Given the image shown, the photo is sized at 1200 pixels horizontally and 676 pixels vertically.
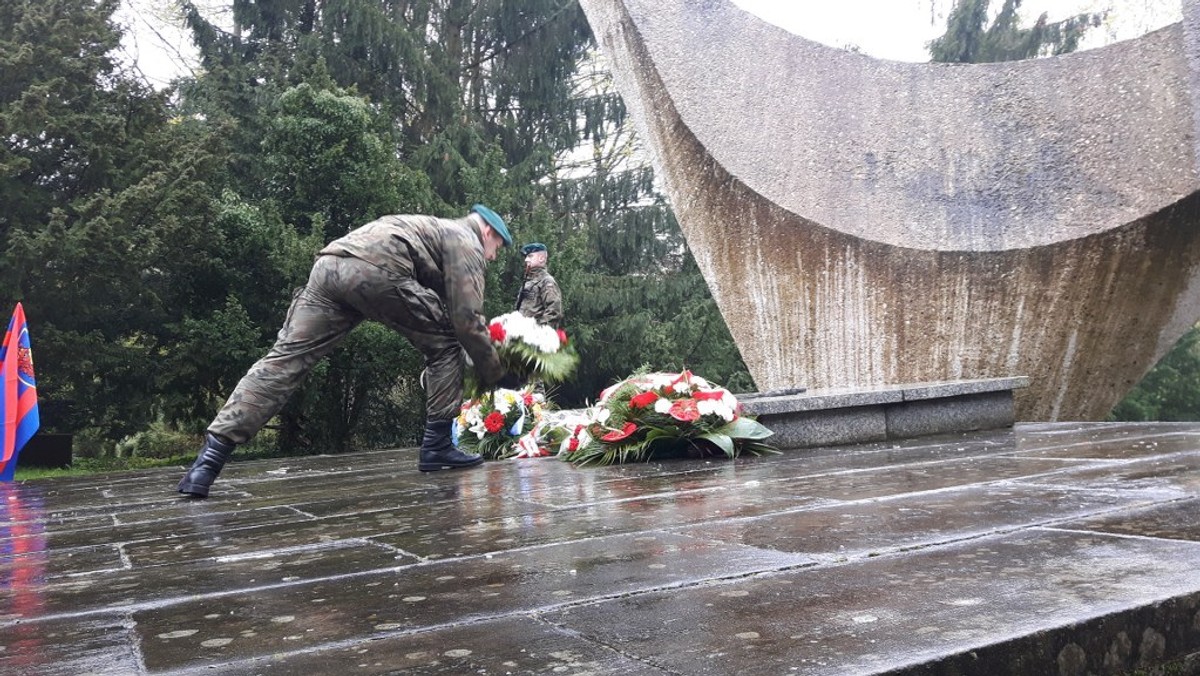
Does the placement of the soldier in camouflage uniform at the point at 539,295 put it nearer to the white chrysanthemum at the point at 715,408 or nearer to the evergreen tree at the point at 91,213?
the white chrysanthemum at the point at 715,408

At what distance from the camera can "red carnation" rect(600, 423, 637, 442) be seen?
565 cm

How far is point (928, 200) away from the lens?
9.37 m

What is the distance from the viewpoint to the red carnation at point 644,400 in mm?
5613

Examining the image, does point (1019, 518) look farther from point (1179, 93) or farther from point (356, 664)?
point (1179, 93)

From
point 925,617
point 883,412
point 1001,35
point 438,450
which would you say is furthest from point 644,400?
point 1001,35

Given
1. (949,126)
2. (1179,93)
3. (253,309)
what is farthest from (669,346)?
(1179,93)

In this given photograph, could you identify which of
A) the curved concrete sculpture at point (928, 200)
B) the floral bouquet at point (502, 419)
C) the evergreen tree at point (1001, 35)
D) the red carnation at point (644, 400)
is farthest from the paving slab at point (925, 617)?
the evergreen tree at point (1001, 35)

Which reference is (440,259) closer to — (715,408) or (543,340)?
(543,340)

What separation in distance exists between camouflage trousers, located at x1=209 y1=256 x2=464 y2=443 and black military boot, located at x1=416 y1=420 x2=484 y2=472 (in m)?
0.56

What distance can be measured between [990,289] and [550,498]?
6.24m

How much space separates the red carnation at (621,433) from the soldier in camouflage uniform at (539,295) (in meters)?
3.00

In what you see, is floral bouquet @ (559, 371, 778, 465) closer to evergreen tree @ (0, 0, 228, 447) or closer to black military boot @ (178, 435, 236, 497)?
black military boot @ (178, 435, 236, 497)

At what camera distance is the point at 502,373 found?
17.4 ft

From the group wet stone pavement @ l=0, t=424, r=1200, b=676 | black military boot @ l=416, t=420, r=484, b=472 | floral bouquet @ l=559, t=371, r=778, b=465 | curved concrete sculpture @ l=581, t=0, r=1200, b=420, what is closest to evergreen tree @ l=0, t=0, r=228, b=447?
curved concrete sculpture @ l=581, t=0, r=1200, b=420
